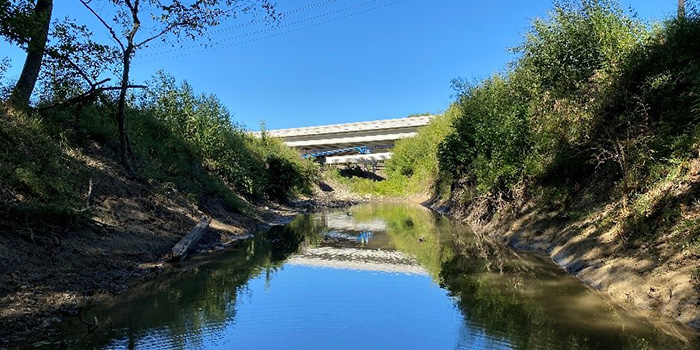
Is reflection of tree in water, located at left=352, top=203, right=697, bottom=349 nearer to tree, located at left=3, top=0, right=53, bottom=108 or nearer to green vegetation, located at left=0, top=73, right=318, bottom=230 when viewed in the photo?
green vegetation, located at left=0, top=73, right=318, bottom=230

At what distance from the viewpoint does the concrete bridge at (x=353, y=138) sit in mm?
59312

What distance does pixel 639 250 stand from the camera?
27.1ft

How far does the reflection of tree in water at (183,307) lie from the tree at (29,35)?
6.19m

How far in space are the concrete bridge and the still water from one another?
4577 centimetres

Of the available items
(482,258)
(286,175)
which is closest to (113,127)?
(482,258)

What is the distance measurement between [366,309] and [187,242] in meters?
5.87

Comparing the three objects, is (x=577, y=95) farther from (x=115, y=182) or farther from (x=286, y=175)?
(x=286, y=175)

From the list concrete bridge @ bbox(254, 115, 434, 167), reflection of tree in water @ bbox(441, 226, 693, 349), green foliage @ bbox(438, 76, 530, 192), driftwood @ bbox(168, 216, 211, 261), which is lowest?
reflection of tree in water @ bbox(441, 226, 693, 349)

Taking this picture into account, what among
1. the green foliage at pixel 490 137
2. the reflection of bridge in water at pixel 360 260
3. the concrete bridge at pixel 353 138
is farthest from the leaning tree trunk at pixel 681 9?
the concrete bridge at pixel 353 138

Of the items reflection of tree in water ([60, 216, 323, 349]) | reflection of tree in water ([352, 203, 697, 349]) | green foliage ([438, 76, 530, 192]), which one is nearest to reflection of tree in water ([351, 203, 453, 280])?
reflection of tree in water ([352, 203, 697, 349])

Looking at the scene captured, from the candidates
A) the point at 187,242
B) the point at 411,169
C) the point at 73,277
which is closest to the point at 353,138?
the point at 411,169

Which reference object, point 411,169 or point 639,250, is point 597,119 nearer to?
point 639,250

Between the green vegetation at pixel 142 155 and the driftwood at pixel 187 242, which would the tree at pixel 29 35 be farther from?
the driftwood at pixel 187 242

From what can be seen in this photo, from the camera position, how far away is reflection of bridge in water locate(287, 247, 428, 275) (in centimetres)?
1127
